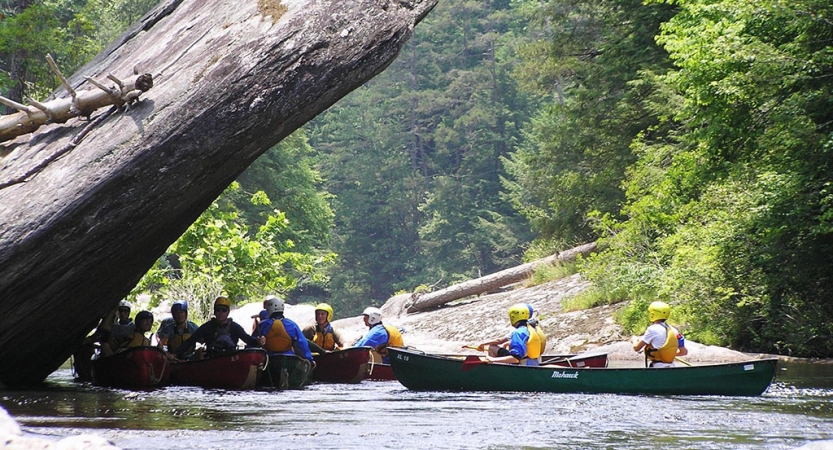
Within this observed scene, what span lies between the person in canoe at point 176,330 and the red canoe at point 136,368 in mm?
1538

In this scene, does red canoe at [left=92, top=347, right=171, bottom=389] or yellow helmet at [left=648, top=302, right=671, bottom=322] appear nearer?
yellow helmet at [left=648, top=302, right=671, bottom=322]

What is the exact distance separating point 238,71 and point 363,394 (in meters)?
6.24

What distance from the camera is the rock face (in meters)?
10.6

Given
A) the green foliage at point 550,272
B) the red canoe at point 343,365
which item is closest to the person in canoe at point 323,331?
the red canoe at point 343,365

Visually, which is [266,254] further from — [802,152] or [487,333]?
[802,152]

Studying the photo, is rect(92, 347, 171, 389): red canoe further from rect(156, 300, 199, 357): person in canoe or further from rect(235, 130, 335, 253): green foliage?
rect(235, 130, 335, 253): green foliage

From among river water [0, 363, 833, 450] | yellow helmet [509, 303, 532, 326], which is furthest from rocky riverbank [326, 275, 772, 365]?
yellow helmet [509, 303, 532, 326]

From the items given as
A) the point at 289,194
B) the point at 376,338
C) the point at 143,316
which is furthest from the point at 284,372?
the point at 289,194

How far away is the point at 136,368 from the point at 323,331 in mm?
4307

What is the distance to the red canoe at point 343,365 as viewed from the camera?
17.6 m

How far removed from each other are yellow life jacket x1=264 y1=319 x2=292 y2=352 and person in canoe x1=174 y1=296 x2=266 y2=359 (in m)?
0.12

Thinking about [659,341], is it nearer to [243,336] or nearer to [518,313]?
[518,313]

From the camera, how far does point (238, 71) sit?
1110cm

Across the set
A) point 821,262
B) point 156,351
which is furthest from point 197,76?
point 821,262
